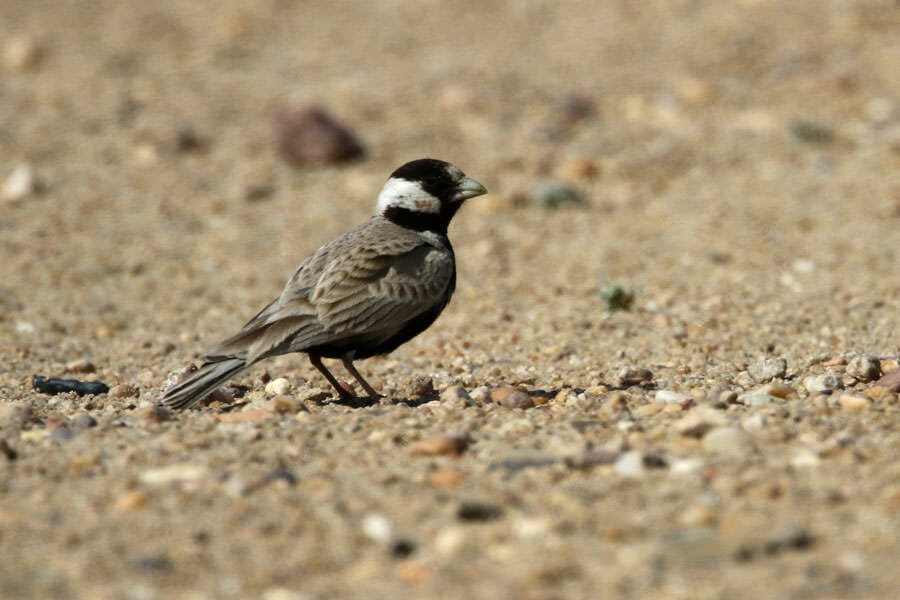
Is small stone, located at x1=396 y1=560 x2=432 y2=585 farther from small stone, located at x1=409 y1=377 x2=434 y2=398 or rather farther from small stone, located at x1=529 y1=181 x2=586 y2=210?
small stone, located at x1=529 y1=181 x2=586 y2=210

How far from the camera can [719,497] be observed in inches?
180

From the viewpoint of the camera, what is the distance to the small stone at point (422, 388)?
263 inches

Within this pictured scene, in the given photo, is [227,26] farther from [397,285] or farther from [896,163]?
[397,285]

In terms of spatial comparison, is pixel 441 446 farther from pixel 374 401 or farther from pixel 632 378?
pixel 632 378

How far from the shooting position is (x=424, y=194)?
293 inches

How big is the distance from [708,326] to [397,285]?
236 cm

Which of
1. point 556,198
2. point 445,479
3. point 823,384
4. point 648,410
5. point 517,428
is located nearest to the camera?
point 445,479

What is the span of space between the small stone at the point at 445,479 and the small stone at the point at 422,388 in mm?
1788

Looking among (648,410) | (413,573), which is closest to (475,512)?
(413,573)

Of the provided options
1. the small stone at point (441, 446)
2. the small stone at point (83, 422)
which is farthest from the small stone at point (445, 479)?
the small stone at point (83, 422)

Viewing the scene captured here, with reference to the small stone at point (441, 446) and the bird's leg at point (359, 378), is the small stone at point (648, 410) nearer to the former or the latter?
the small stone at point (441, 446)

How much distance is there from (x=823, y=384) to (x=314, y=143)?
23.5 feet

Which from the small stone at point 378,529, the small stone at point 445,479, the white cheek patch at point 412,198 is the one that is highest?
the white cheek patch at point 412,198

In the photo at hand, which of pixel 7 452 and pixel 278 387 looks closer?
pixel 7 452
